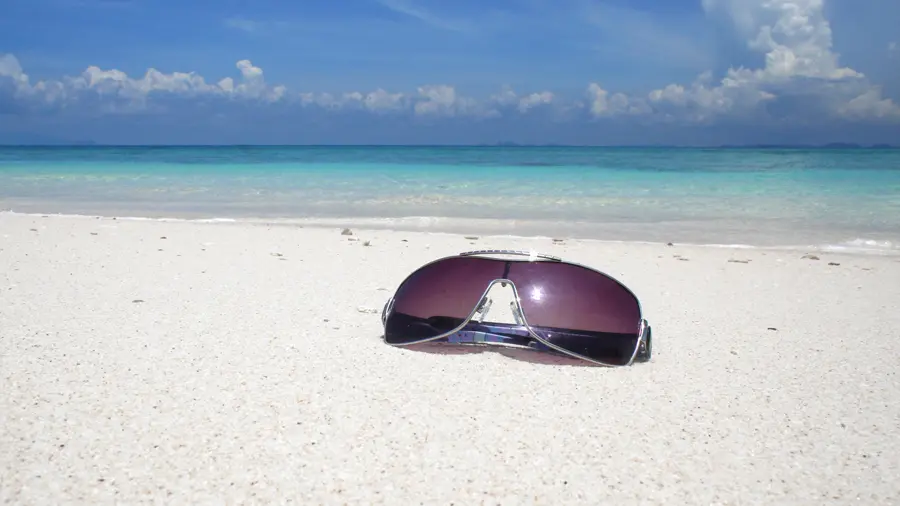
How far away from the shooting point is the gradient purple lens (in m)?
3.19

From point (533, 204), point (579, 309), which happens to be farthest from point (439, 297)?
point (533, 204)

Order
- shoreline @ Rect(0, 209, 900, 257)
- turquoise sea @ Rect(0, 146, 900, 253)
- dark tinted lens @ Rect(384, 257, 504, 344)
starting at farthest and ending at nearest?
turquoise sea @ Rect(0, 146, 900, 253) → shoreline @ Rect(0, 209, 900, 257) → dark tinted lens @ Rect(384, 257, 504, 344)

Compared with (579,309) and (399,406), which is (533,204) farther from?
(399,406)

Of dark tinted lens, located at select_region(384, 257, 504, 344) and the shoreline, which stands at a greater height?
dark tinted lens, located at select_region(384, 257, 504, 344)

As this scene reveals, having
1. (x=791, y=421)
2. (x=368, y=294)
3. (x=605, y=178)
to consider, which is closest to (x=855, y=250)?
(x=368, y=294)

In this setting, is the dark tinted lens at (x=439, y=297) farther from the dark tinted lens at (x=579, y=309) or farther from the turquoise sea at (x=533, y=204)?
the turquoise sea at (x=533, y=204)

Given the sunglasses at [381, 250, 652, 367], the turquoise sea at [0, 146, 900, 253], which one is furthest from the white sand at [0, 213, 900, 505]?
the turquoise sea at [0, 146, 900, 253]

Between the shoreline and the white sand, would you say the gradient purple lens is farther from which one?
the shoreline

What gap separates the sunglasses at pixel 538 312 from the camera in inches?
125

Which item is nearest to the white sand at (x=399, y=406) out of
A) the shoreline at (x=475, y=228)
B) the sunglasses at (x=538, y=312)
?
the sunglasses at (x=538, y=312)

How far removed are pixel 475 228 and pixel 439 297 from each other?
740 cm

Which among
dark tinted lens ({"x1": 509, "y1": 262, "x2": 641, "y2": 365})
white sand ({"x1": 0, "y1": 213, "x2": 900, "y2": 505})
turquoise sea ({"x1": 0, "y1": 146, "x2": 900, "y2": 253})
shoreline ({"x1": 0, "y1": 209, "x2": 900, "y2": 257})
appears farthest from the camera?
turquoise sea ({"x1": 0, "y1": 146, "x2": 900, "y2": 253})

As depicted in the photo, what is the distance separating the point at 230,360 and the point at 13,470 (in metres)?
1.13

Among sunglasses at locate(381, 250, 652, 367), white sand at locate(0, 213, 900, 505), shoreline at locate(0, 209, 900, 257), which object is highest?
sunglasses at locate(381, 250, 652, 367)
